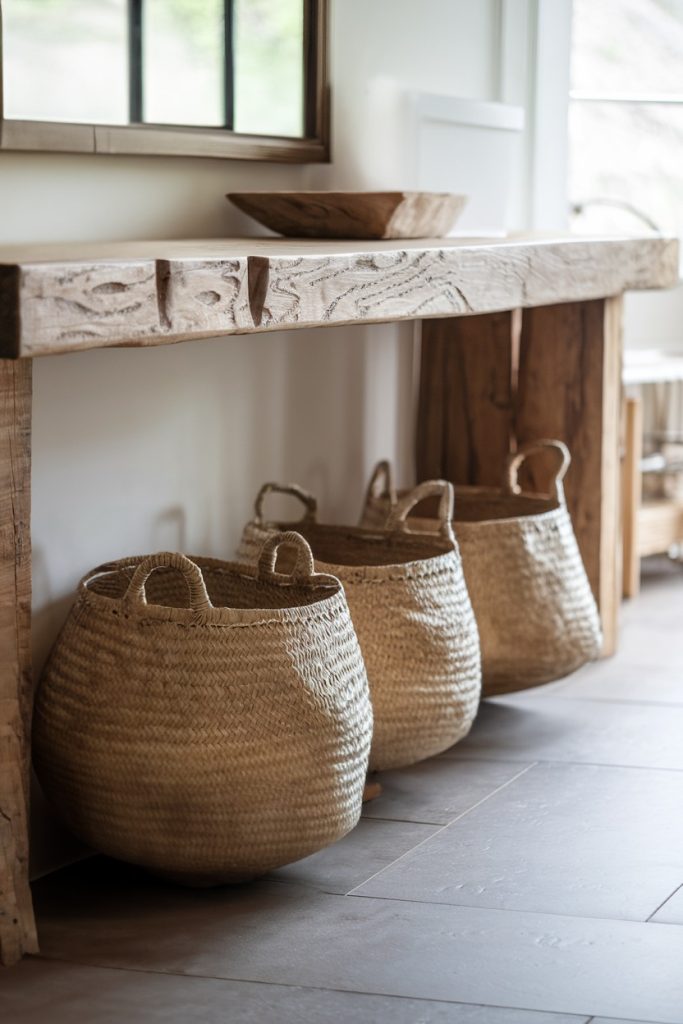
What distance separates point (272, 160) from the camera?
2609 millimetres

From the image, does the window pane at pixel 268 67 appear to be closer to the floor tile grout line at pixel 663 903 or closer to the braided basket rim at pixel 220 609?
the braided basket rim at pixel 220 609

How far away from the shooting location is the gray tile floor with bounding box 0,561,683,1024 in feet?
5.56

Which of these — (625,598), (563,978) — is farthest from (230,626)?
(625,598)

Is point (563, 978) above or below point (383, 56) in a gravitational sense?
below

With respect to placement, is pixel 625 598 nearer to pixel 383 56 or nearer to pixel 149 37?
pixel 383 56

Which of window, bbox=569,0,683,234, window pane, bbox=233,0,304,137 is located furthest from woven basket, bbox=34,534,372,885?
window, bbox=569,0,683,234

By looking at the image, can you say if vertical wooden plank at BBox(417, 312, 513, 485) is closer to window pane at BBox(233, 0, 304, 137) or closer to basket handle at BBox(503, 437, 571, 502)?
basket handle at BBox(503, 437, 571, 502)

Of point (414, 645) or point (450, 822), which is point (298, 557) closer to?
point (414, 645)

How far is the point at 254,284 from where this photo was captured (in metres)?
1.87

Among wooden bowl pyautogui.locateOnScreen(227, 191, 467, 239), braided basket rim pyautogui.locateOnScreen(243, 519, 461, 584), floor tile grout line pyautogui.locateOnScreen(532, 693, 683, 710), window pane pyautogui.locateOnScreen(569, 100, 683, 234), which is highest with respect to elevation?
window pane pyautogui.locateOnScreen(569, 100, 683, 234)

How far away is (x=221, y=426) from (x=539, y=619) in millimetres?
703

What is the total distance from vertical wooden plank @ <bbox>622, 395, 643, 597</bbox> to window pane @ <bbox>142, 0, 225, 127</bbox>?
1704 mm

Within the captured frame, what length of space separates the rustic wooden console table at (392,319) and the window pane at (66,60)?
0.75 ft

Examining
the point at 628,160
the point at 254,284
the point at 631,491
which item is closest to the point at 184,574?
the point at 254,284
